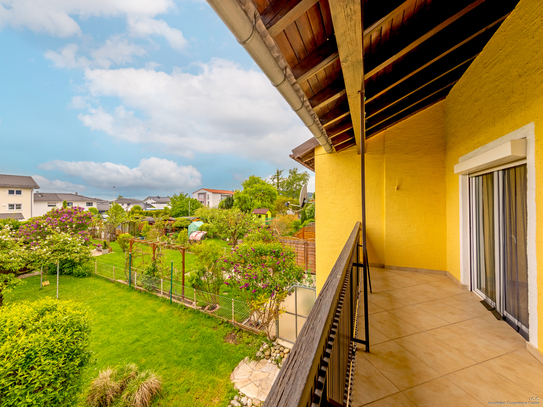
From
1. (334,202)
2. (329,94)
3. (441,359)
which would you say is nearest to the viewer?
(441,359)

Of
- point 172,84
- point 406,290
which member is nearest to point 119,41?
point 172,84

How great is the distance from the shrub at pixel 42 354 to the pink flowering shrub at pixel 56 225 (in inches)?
254

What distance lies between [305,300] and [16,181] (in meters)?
39.3

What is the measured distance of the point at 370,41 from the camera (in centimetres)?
204

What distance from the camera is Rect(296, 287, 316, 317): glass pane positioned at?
20.4 feet

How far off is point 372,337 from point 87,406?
17.7 ft

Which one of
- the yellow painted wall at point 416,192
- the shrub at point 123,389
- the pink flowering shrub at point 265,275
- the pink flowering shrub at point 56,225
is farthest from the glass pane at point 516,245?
the pink flowering shrub at point 56,225

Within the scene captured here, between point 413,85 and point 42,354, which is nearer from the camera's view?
point 42,354

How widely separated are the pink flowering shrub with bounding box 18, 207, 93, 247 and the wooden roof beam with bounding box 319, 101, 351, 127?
10666mm

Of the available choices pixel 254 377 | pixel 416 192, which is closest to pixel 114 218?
pixel 254 377

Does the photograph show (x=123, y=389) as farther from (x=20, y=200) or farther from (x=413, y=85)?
(x=20, y=200)

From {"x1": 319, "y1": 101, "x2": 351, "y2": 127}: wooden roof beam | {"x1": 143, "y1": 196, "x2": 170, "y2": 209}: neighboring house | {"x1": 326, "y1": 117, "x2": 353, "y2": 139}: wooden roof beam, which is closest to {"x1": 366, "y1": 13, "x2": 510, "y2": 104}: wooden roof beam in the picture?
{"x1": 319, "y1": 101, "x2": 351, "y2": 127}: wooden roof beam

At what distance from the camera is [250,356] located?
535 centimetres

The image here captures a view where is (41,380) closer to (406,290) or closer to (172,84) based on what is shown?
(406,290)
